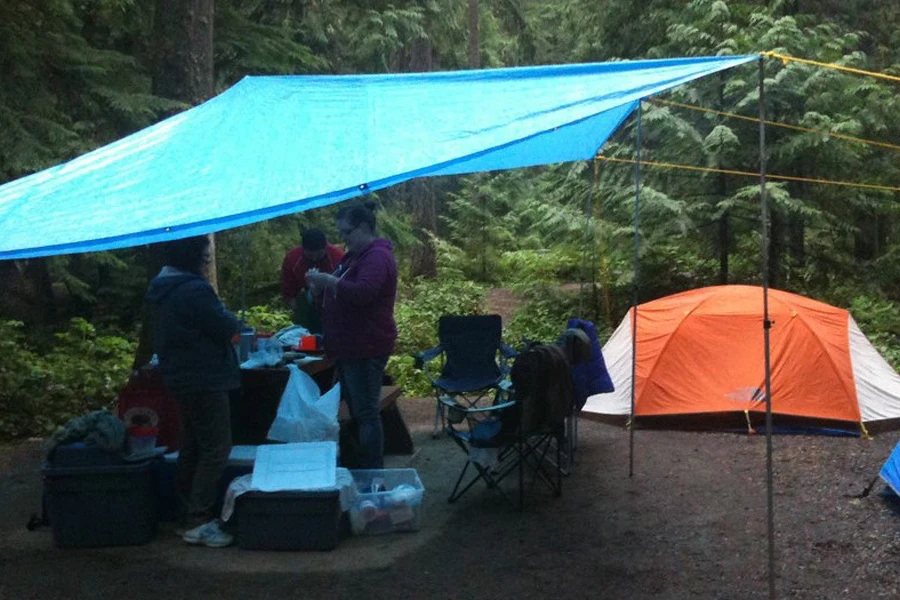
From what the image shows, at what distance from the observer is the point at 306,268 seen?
660 centimetres

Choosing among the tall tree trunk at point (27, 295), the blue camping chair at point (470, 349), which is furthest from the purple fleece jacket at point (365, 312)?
the tall tree trunk at point (27, 295)

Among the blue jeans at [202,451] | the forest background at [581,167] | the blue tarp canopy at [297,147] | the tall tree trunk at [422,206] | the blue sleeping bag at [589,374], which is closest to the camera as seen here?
the blue tarp canopy at [297,147]

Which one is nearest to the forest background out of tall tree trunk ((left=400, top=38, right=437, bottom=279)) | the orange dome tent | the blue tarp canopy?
the orange dome tent

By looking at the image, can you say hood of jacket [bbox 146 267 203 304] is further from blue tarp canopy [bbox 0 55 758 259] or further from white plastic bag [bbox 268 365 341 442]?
white plastic bag [bbox 268 365 341 442]

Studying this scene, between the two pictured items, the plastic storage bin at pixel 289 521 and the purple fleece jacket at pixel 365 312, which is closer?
the plastic storage bin at pixel 289 521

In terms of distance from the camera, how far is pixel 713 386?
766cm

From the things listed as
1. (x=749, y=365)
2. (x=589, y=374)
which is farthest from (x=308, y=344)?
(x=749, y=365)

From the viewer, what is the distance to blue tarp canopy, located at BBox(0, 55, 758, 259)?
4.23 m

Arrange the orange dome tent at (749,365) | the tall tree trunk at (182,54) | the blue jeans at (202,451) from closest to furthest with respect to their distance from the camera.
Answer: the blue jeans at (202,451), the orange dome tent at (749,365), the tall tree trunk at (182,54)

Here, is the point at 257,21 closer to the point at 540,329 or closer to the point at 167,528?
the point at 540,329

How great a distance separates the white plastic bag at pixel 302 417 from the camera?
532 cm

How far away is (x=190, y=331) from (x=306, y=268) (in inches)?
72.2

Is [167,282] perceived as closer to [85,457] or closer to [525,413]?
[85,457]

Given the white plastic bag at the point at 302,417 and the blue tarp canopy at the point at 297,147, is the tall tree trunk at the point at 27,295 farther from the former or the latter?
the white plastic bag at the point at 302,417
